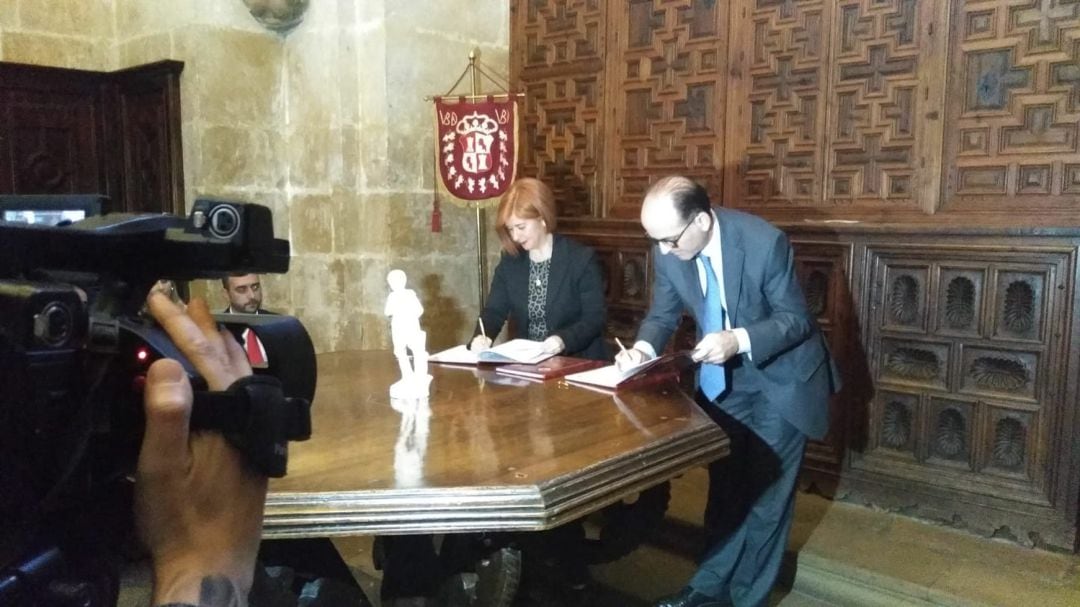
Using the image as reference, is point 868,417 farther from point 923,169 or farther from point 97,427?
point 97,427

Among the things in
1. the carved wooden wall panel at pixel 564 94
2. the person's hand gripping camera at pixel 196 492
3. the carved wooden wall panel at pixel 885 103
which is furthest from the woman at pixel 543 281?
the person's hand gripping camera at pixel 196 492

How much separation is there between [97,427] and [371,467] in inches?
45.5

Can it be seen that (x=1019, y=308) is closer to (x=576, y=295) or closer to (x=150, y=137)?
(x=576, y=295)

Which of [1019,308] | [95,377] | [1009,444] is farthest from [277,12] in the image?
[95,377]

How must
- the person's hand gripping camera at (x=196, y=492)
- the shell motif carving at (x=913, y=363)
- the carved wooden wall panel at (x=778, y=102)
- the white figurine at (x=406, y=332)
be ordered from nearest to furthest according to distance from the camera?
1. the person's hand gripping camera at (x=196, y=492)
2. the white figurine at (x=406, y=332)
3. the shell motif carving at (x=913, y=363)
4. the carved wooden wall panel at (x=778, y=102)

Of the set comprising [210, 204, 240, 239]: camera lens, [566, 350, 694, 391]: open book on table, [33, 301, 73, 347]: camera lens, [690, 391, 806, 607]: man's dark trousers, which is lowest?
[690, 391, 806, 607]: man's dark trousers

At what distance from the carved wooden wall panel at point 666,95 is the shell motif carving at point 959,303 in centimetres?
104

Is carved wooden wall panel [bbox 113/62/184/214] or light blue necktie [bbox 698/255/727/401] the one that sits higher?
carved wooden wall panel [bbox 113/62/184/214]

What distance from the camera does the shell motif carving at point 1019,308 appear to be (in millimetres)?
2969

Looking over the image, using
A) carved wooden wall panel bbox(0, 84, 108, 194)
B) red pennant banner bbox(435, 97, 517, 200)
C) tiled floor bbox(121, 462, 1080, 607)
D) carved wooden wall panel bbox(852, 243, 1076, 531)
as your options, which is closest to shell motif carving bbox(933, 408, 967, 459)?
carved wooden wall panel bbox(852, 243, 1076, 531)

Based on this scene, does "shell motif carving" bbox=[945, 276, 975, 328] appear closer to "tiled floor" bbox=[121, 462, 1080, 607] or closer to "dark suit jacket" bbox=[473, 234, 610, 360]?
"tiled floor" bbox=[121, 462, 1080, 607]

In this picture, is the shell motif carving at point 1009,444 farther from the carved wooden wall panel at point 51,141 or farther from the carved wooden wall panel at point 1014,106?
the carved wooden wall panel at point 51,141

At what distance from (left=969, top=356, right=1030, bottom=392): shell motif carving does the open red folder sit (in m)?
1.39

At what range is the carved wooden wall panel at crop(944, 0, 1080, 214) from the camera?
2.87 meters
